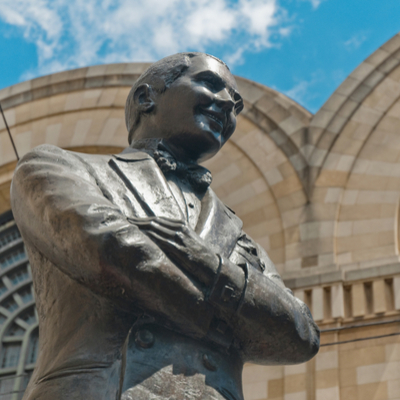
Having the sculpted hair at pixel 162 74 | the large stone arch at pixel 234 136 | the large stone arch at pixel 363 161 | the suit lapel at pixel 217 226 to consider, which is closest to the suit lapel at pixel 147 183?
the suit lapel at pixel 217 226

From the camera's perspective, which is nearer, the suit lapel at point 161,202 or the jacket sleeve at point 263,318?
the jacket sleeve at point 263,318

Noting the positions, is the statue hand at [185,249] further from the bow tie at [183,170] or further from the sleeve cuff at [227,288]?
the bow tie at [183,170]

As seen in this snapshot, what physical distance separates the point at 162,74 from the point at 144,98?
0.54 feet

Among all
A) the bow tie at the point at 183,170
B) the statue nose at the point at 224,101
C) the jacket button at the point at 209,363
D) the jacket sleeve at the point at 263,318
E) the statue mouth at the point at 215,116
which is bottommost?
the jacket button at the point at 209,363

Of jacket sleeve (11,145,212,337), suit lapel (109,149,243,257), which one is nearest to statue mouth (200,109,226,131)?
suit lapel (109,149,243,257)

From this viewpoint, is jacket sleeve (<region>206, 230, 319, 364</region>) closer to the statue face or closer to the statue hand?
the statue hand

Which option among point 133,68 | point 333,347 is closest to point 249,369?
point 333,347

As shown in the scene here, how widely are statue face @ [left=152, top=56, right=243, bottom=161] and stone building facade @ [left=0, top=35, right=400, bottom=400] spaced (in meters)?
6.69

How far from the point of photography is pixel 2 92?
1722 cm

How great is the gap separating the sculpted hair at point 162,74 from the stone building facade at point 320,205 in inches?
264

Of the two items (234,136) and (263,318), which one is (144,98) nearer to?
(263,318)

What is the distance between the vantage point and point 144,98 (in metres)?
4.35

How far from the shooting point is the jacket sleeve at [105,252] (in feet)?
10.3

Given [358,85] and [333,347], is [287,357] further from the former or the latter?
[358,85]
